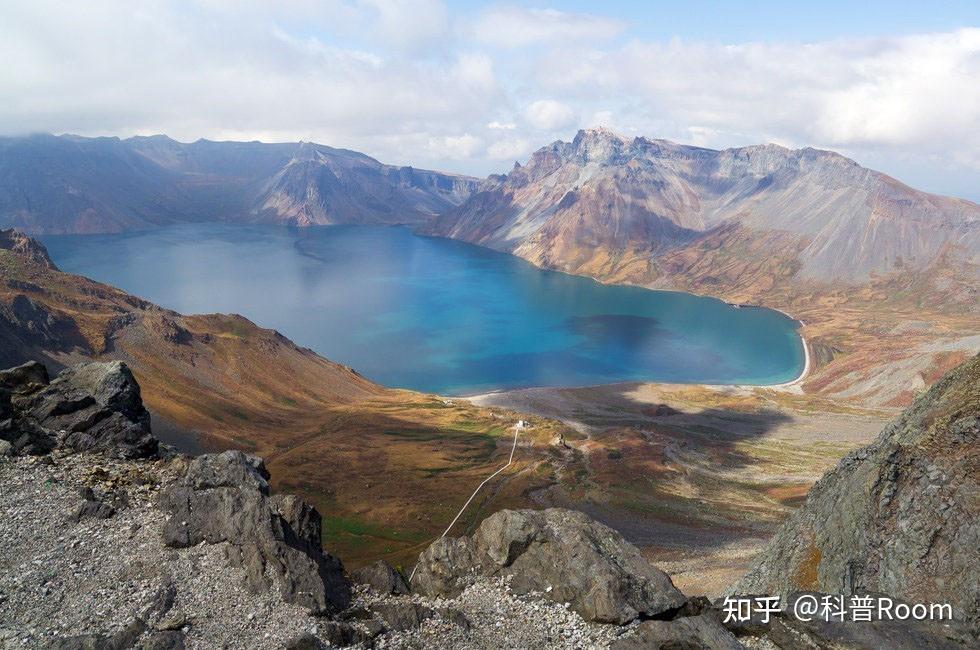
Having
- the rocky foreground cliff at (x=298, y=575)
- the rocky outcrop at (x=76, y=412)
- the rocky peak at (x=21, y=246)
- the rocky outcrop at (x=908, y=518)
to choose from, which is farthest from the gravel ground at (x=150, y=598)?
the rocky peak at (x=21, y=246)

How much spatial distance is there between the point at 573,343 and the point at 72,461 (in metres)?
171

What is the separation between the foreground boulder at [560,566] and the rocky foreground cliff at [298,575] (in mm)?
66

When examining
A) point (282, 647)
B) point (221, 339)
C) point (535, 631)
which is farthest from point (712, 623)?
point (221, 339)

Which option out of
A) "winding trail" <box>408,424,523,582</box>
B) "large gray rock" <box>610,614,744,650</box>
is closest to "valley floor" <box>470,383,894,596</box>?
Result: "winding trail" <box>408,424,523,582</box>

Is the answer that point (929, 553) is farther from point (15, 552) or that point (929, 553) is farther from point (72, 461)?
point (72, 461)

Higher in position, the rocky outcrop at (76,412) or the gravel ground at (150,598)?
the rocky outcrop at (76,412)

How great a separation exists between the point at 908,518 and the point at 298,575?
2699 cm

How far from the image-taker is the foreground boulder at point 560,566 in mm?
23797

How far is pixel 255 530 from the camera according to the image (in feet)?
82.8

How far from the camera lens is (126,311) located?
116 meters

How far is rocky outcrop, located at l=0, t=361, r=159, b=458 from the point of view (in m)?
30.2

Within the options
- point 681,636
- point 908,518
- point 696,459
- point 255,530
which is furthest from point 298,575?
point 696,459

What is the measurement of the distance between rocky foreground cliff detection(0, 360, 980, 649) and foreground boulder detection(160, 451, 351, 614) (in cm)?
7

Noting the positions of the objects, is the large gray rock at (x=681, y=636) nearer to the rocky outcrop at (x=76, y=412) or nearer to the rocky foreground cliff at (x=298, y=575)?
the rocky foreground cliff at (x=298, y=575)
